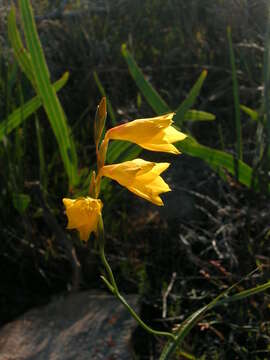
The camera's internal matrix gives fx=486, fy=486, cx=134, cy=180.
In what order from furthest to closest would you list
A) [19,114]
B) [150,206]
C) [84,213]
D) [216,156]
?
[150,206], [19,114], [216,156], [84,213]

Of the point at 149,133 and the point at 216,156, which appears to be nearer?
the point at 149,133

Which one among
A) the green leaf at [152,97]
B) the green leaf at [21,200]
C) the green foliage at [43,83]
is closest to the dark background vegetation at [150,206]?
the green leaf at [21,200]

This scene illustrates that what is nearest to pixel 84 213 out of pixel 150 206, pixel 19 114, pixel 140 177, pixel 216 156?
pixel 140 177

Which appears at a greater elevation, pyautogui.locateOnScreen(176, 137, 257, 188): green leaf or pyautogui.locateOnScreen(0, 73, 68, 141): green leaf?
pyautogui.locateOnScreen(0, 73, 68, 141): green leaf

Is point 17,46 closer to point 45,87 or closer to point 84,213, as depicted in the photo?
point 45,87

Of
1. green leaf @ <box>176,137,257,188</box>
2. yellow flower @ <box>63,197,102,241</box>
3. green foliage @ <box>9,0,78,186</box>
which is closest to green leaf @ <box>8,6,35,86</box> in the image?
green foliage @ <box>9,0,78,186</box>

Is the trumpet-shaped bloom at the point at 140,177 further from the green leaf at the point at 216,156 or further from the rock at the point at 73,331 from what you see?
the rock at the point at 73,331

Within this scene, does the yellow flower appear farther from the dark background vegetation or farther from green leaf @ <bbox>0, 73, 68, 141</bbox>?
green leaf @ <bbox>0, 73, 68, 141</bbox>
